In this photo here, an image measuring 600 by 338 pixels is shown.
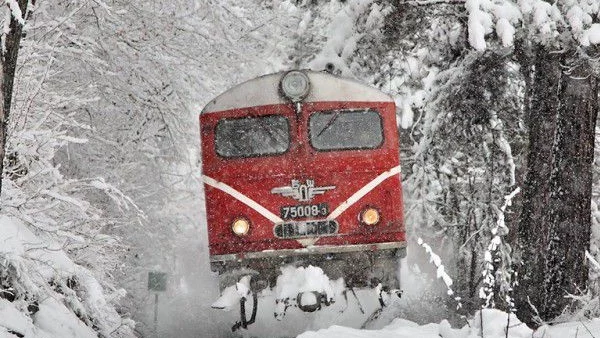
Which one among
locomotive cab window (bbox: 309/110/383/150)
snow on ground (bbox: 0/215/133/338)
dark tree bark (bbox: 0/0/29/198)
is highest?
dark tree bark (bbox: 0/0/29/198)

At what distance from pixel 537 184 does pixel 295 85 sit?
2.38 metres

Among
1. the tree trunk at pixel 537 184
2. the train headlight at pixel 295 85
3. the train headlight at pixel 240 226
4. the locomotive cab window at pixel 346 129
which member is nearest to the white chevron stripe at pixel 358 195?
the locomotive cab window at pixel 346 129

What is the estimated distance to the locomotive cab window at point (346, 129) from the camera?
26.1 feet

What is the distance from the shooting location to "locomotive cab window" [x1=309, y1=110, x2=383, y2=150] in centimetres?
796

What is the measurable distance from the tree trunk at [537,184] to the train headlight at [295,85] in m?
2.08

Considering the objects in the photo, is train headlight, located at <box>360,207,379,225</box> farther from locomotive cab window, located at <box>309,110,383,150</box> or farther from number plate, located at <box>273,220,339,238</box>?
locomotive cab window, located at <box>309,110,383,150</box>

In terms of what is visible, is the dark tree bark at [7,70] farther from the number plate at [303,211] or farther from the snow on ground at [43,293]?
the number plate at [303,211]

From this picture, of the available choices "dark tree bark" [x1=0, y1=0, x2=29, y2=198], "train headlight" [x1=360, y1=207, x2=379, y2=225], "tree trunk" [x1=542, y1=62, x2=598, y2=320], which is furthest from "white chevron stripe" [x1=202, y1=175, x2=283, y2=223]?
"dark tree bark" [x1=0, y1=0, x2=29, y2=198]

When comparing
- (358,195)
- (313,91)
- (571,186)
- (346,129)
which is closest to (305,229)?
(358,195)

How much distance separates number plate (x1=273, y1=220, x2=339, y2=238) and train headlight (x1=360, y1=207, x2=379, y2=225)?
0.86 feet

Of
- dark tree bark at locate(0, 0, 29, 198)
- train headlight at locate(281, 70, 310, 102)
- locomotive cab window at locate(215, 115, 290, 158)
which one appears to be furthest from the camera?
locomotive cab window at locate(215, 115, 290, 158)

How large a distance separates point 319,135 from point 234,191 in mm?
972

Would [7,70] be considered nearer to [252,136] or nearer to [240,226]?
[240,226]

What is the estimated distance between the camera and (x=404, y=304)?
309 inches
